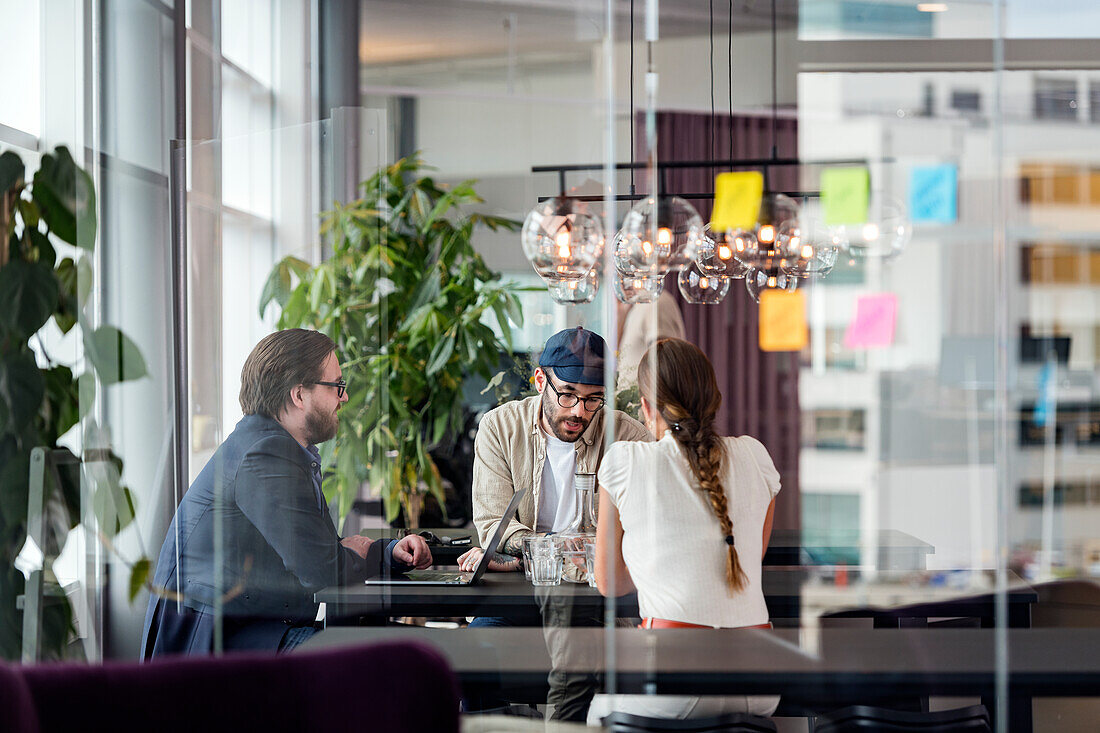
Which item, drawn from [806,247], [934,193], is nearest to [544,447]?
[806,247]

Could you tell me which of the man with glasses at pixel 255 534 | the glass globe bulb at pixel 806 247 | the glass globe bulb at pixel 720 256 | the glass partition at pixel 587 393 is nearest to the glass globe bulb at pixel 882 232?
the glass partition at pixel 587 393

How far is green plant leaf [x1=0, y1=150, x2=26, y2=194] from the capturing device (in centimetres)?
198

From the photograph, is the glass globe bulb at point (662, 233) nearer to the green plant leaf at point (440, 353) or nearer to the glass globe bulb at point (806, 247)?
the glass globe bulb at point (806, 247)

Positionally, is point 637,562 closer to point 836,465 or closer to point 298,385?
point 298,385

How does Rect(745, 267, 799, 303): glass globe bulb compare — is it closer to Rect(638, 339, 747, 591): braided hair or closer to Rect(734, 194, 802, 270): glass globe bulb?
Rect(734, 194, 802, 270): glass globe bulb

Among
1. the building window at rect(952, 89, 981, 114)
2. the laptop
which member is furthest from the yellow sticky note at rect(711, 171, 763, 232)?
the building window at rect(952, 89, 981, 114)

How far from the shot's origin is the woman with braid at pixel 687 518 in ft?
6.53

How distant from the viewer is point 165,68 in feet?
7.25

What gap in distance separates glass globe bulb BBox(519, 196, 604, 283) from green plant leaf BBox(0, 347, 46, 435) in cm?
114

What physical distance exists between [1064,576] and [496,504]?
181 centimetres

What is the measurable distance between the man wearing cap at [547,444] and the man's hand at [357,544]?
39cm

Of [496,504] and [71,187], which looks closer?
[71,187]

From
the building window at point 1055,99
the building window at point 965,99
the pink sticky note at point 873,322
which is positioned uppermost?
the building window at point 965,99

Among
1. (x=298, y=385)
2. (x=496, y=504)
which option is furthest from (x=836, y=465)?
(x=298, y=385)
